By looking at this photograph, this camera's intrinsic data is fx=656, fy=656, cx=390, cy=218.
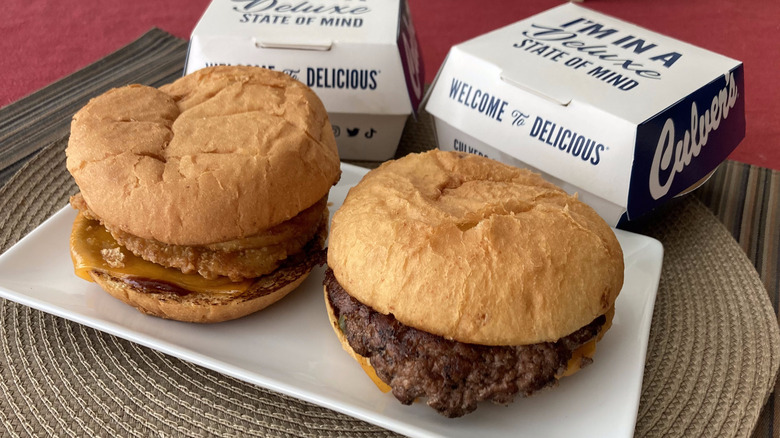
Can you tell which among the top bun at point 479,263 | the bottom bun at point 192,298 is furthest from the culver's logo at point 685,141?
the bottom bun at point 192,298

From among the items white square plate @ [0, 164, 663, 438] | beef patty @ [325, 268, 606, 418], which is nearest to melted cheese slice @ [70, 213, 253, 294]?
white square plate @ [0, 164, 663, 438]

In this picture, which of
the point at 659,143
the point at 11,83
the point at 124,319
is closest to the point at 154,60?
the point at 11,83

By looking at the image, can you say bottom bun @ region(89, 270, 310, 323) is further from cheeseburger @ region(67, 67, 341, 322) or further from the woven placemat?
the woven placemat

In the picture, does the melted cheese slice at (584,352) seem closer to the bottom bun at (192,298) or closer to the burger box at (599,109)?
the burger box at (599,109)

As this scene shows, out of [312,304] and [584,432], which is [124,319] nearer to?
[312,304]

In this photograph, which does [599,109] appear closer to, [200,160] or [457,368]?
[457,368]

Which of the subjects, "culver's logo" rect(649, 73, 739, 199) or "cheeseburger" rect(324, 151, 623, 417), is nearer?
"cheeseburger" rect(324, 151, 623, 417)
